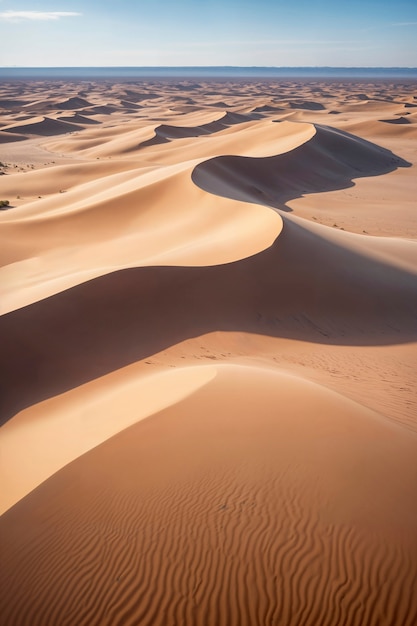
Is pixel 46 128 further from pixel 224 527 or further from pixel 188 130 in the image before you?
pixel 224 527

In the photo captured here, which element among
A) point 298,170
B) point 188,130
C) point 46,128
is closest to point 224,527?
point 298,170

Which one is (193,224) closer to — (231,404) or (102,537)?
(231,404)

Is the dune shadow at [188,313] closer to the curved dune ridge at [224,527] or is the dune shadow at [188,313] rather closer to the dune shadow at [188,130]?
the curved dune ridge at [224,527]

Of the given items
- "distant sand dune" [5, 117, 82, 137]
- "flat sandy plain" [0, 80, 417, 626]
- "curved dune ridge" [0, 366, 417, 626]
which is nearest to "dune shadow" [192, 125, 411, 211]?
"flat sandy plain" [0, 80, 417, 626]

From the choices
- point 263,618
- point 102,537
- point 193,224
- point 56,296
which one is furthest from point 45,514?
point 193,224

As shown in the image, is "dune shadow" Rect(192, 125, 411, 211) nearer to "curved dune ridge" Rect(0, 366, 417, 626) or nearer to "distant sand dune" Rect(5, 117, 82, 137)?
"curved dune ridge" Rect(0, 366, 417, 626)

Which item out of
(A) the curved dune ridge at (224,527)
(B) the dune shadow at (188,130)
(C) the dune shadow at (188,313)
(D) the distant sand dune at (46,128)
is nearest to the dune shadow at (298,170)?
(C) the dune shadow at (188,313)
